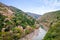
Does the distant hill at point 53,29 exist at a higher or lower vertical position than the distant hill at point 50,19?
higher

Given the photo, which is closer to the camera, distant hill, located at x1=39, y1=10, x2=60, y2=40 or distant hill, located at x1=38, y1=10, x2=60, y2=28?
distant hill, located at x1=39, y1=10, x2=60, y2=40

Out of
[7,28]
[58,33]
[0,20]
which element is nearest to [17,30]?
[7,28]

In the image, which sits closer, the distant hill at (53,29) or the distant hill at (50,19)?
the distant hill at (53,29)

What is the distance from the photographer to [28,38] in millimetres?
34594

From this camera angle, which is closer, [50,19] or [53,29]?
[53,29]

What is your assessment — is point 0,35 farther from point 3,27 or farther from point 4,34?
point 3,27

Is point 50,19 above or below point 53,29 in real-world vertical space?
below

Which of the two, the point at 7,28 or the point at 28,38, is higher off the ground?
the point at 7,28

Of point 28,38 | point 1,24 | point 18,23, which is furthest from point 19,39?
point 18,23

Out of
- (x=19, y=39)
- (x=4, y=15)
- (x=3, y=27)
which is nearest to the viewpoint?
(x=19, y=39)

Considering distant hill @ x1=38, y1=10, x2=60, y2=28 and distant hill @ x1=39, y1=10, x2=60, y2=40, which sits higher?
distant hill @ x1=39, y1=10, x2=60, y2=40

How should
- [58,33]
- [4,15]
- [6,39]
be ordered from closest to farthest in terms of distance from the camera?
[58,33], [6,39], [4,15]

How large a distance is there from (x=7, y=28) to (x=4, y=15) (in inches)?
276

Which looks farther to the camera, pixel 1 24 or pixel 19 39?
pixel 1 24
